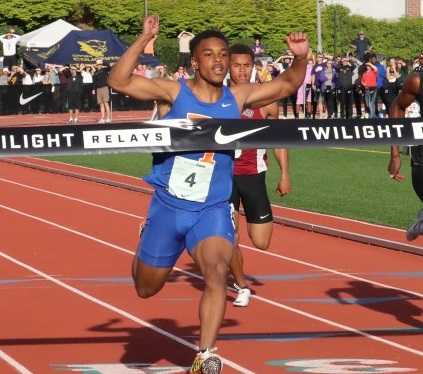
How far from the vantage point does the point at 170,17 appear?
75812 mm

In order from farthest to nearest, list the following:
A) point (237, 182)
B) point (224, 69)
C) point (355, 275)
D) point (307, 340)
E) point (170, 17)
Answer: point (170, 17) → point (355, 275) → point (237, 182) → point (307, 340) → point (224, 69)

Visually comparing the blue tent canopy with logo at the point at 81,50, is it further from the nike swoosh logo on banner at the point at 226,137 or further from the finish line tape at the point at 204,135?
the nike swoosh logo on banner at the point at 226,137

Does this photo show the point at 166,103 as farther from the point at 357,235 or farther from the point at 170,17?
the point at 170,17

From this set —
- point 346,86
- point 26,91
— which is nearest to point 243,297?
point 346,86

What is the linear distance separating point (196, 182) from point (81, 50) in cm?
5538

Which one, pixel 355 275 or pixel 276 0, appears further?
pixel 276 0

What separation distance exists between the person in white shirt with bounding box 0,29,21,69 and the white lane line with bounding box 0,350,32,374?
55.4m

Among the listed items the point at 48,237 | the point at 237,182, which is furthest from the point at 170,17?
the point at 237,182

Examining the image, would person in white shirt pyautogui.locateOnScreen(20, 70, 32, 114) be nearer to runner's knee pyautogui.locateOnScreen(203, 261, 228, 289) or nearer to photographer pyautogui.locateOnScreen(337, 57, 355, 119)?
photographer pyautogui.locateOnScreen(337, 57, 355, 119)

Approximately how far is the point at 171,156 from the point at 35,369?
1614 millimetres

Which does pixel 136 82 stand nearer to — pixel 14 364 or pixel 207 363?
pixel 207 363

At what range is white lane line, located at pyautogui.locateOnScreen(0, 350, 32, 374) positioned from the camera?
8.88 meters

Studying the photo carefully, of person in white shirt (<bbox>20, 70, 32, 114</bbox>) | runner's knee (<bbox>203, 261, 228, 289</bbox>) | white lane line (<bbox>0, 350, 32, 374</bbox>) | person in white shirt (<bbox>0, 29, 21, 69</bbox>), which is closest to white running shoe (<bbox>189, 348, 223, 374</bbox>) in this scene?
runner's knee (<bbox>203, 261, 228, 289</bbox>)

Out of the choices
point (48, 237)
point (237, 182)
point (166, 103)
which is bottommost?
point (48, 237)
